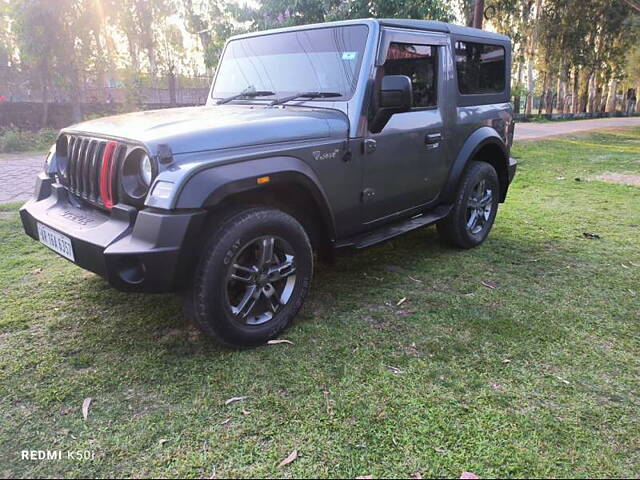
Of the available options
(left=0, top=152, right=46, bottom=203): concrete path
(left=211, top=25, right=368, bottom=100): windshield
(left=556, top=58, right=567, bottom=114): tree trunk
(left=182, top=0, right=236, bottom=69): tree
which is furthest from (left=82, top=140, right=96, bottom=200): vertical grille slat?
(left=556, top=58, right=567, bottom=114): tree trunk

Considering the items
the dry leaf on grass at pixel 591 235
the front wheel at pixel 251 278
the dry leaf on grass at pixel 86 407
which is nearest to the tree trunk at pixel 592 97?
the dry leaf on grass at pixel 591 235

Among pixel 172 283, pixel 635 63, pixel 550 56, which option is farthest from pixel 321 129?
pixel 550 56

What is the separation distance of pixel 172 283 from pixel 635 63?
80.1 feet

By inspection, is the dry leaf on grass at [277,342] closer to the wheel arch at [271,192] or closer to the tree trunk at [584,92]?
the wheel arch at [271,192]

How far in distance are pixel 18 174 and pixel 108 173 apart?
6815 mm

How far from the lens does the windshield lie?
10.6 feet

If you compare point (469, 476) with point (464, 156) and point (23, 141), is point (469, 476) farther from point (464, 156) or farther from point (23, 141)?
point (23, 141)

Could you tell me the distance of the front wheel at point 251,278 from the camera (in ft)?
8.24

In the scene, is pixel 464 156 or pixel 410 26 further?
pixel 464 156

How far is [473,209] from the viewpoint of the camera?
178 inches

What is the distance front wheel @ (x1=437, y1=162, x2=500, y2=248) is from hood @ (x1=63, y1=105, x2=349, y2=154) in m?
1.63

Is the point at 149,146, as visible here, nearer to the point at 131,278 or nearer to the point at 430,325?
the point at 131,278

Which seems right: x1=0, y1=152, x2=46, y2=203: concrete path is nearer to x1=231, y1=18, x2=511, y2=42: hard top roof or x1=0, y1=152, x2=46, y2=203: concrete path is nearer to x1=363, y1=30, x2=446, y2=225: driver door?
x1=231, y1=18, x2=511, y2=42: hard top roof

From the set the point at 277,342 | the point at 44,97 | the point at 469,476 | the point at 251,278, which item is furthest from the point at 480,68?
the point at 44,97
